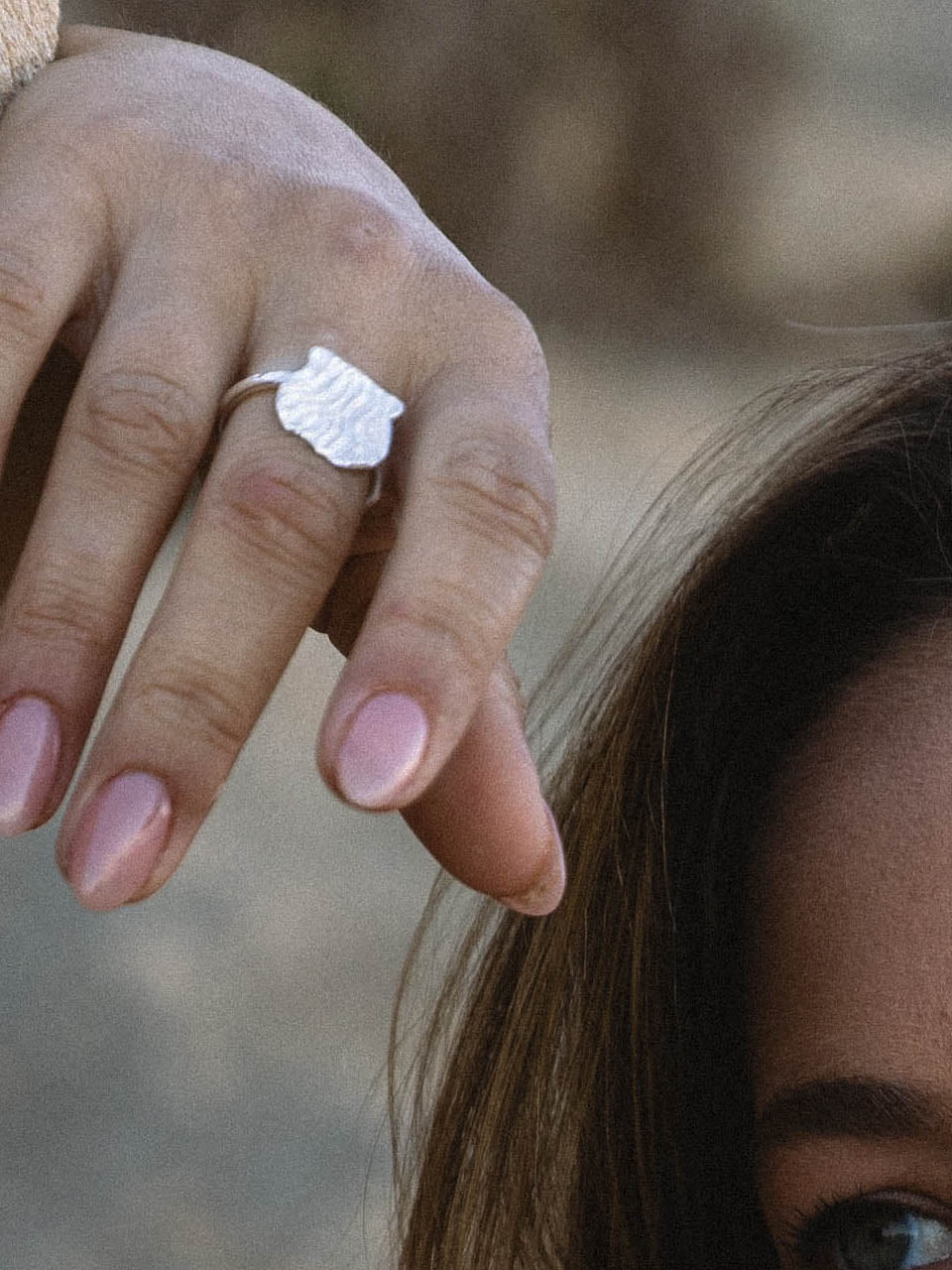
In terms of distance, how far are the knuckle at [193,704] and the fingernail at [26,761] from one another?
41 millimetres

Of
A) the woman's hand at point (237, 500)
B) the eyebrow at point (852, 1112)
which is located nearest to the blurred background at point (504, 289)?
the eyebrow at point (852, 1112)

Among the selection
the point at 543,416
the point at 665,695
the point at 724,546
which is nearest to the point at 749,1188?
the point at 665,695

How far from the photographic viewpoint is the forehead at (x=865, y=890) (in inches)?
43.2

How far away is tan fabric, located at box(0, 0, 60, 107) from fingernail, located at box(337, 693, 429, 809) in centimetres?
52

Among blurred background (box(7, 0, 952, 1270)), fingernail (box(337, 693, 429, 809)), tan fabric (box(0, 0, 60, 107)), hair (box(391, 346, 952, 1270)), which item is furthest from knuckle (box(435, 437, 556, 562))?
blurred background (box(7, 0, 952, 1270))

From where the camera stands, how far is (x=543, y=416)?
2.57ft

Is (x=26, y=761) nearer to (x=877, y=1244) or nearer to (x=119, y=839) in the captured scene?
(x=119, y=839)

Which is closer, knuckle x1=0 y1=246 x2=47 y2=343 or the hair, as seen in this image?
knuckle x1=0 y1=246 x2=47 y2=343

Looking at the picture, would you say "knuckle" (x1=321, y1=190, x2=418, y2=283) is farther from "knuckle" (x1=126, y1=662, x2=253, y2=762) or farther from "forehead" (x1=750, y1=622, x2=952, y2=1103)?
"forehead" (x1=750, y1=622, x2=952, y2=1103)

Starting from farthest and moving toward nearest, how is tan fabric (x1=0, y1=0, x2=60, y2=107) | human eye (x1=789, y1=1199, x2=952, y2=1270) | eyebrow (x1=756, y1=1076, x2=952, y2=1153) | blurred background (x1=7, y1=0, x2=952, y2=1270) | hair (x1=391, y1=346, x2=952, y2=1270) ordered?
blurred background (x1=7, y1=0, x2=952, y2=1270) → hair (x1=391, y1=346, x2=952, y2=1270) → human eye (x1=789, y1=1199, x2=952, y2=1270) → eyebrow (x1=756, y1=1076, x2=952, y2=1153) → tan fabric (x1=0, y1=0, x2=60, y2=107)

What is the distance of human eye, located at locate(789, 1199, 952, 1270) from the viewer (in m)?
1.24

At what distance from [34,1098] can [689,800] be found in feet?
7.68

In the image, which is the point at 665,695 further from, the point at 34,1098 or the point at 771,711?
the point at 34,1098

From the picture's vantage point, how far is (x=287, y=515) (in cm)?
70
